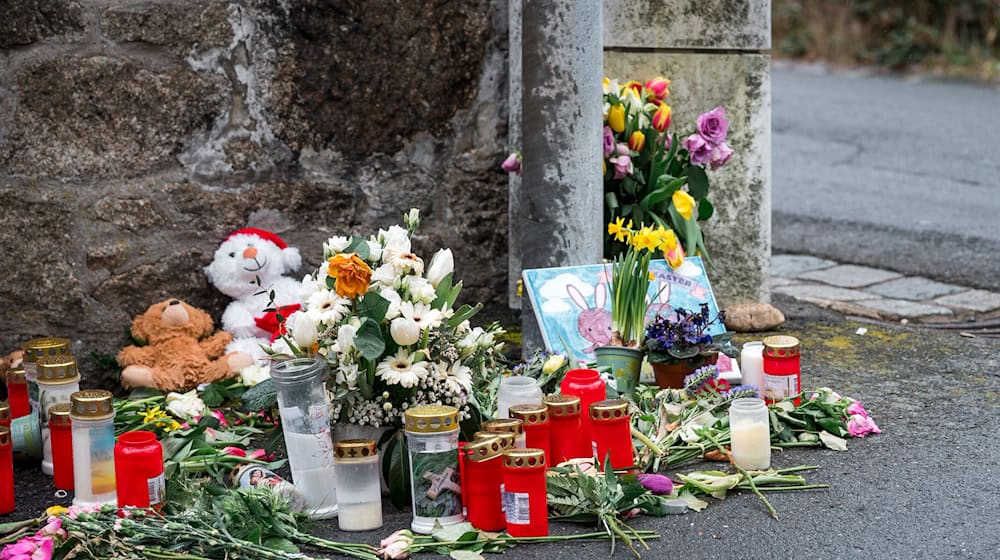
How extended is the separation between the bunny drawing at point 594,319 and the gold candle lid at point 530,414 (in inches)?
35.1

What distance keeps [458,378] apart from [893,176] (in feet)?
17.2

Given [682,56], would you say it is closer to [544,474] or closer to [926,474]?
[926,474]

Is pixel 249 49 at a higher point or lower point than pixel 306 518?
higher

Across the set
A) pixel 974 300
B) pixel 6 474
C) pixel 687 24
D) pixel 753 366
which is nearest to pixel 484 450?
pixel 753 366

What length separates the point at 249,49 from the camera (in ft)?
13.8

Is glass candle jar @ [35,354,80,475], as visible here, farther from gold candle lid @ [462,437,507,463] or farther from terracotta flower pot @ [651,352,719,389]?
terracotta flower pot @ [651,352,719,389]

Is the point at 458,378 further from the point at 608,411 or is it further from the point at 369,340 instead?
the point at 608,411

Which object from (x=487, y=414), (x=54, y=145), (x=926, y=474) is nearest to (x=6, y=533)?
(x=487, y=414)

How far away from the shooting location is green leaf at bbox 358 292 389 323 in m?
3.10

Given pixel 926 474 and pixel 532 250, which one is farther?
pixel 532 250

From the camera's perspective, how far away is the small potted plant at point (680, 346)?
3.69 m

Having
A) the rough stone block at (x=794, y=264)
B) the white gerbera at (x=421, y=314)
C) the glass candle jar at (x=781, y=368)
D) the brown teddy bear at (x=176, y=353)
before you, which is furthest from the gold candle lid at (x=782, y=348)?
the rough stone block at (x=794, y=264)

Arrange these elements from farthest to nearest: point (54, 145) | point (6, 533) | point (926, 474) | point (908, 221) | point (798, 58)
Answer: point (798, 58), point (908, 221), point (54, 145), point (926, 474), point (6, 533)

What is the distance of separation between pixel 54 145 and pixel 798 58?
10797 mm
